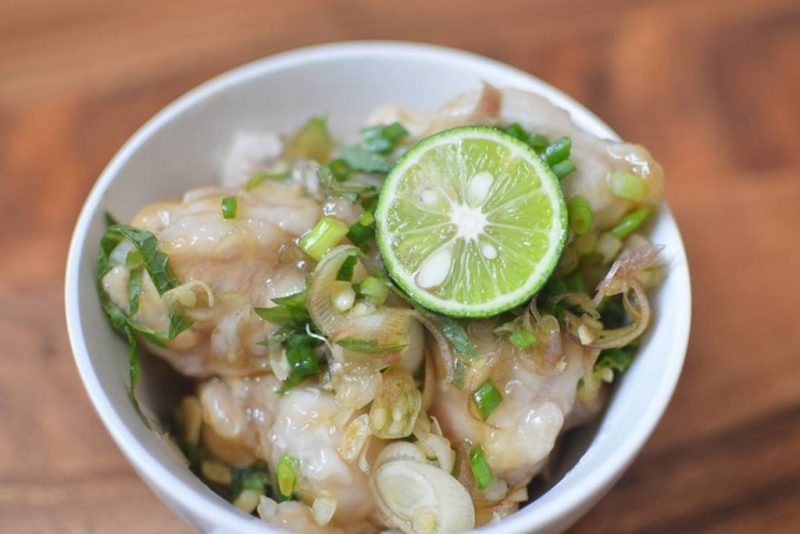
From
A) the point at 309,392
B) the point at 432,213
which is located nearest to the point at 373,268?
the point at 432,213

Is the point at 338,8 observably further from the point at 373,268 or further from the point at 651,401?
the point at 651,401

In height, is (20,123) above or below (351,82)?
below

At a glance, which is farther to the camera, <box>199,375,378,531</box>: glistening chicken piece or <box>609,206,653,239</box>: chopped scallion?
<box>609,206,653,239</box>: chopped scallion

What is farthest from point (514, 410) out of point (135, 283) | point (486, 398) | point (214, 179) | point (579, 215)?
point (214, 179)

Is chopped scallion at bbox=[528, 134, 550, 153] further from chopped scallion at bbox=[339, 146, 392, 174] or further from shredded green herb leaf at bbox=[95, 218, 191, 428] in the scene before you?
shredded green herb leaf at bbox=[95, 218, 191, 428]

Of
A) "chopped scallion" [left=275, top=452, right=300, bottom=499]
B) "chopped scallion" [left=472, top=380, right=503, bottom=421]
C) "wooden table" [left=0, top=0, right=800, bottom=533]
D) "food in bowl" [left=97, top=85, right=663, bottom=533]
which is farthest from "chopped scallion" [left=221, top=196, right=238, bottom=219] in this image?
"wooden table" [left=0, top=0, right=800, bottom=533]

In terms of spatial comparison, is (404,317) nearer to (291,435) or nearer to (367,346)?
(367,346)

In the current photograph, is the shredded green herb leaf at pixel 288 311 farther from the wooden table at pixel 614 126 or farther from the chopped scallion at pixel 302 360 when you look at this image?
the wooden table at pixel 614 126

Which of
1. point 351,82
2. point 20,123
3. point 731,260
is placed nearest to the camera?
point 351,82
